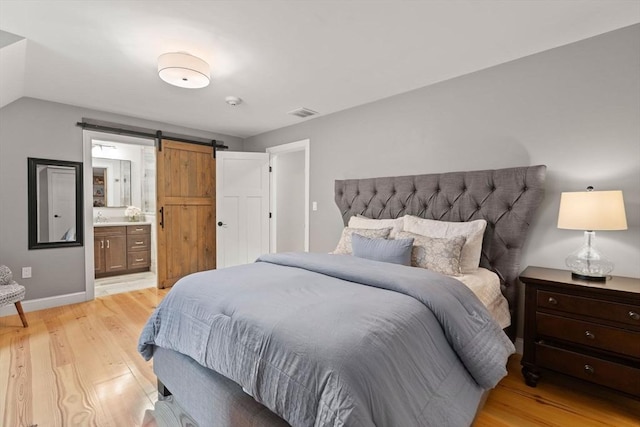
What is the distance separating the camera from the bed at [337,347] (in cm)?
102

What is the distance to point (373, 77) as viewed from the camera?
2.68m

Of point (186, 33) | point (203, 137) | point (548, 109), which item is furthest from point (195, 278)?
point (203, 137)

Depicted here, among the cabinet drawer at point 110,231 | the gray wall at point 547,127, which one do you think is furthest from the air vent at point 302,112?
the cabinet drawer at point 110,231

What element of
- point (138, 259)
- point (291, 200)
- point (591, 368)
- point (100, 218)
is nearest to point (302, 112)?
point (291, 200)

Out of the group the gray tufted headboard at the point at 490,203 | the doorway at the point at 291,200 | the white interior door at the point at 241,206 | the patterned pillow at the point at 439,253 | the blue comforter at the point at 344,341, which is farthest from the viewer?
the doorway at the point at 291,200

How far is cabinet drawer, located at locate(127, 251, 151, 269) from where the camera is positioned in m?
4.96

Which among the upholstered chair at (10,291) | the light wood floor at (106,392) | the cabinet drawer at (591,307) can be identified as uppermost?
the cabinet drawer at (591,307)

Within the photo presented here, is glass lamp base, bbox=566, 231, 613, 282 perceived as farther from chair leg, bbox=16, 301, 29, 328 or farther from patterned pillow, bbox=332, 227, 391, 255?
chair leg, bbox=16, 301, 29, 328

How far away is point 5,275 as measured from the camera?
2896 millimetres

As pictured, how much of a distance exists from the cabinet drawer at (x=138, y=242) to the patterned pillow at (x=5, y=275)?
1985mm

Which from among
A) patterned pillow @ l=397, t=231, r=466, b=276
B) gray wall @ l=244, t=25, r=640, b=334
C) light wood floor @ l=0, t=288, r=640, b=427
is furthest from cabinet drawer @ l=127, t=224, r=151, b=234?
patterned pillow @ l=397, t=231, r=466, b=276

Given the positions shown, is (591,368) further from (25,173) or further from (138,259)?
(138,259)

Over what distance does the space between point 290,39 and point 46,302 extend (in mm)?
3749

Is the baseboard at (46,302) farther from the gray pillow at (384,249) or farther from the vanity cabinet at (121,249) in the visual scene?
the gray pillow at (384,249)
